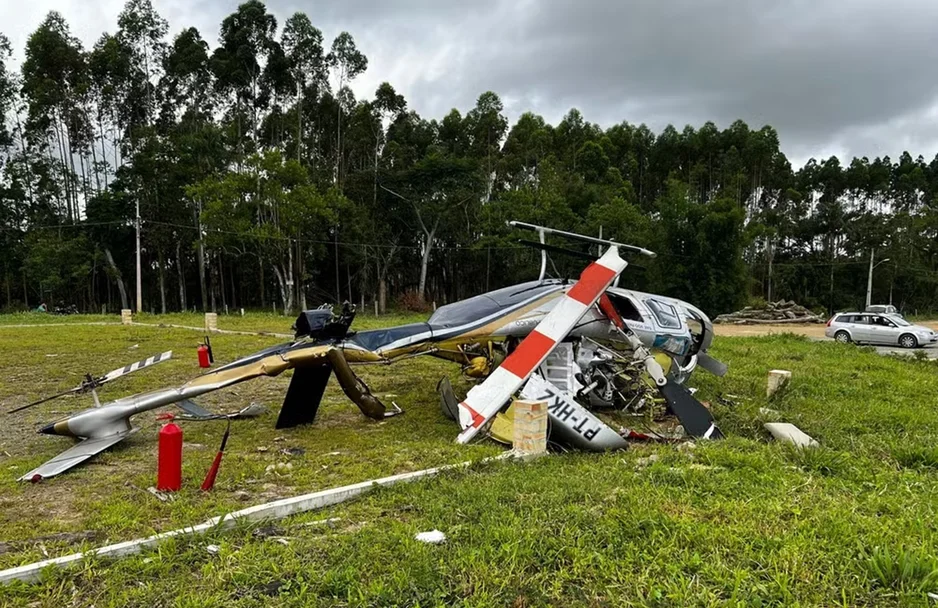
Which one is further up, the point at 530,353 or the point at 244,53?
the point at 244,53

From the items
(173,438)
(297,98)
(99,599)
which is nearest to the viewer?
(99,599)

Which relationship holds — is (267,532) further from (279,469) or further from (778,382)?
(778,382)

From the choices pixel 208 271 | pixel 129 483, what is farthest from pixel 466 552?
pixel 208 271

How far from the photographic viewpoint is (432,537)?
3389 millimetres

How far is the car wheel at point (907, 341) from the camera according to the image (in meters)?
21.6

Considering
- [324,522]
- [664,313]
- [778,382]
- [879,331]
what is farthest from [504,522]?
[879,331]

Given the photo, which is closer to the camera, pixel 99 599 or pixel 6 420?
pixel 99 599

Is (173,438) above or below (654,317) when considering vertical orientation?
below

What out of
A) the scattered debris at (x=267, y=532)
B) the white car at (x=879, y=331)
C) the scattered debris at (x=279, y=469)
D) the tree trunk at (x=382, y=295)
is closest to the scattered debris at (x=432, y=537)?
the scattered debris at (x=267, y=532)

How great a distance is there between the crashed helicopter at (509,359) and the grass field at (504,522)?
1.07 feet

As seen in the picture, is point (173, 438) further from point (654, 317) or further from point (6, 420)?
point (654, 317)

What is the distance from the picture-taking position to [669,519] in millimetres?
3527

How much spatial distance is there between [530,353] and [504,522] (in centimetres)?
251

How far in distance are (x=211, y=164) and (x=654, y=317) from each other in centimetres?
3559
